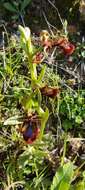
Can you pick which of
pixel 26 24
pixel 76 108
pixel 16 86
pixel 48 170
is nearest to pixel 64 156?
pixel 48 170

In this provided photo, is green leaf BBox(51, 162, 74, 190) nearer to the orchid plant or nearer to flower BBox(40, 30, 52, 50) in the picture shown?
the orchid plant

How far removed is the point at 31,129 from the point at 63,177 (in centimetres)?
33

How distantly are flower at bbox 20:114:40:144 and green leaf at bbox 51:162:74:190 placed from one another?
Answer: 247 millimetres

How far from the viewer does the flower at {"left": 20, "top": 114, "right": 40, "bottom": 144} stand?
2.53 m

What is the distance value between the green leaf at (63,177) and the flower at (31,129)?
247mm

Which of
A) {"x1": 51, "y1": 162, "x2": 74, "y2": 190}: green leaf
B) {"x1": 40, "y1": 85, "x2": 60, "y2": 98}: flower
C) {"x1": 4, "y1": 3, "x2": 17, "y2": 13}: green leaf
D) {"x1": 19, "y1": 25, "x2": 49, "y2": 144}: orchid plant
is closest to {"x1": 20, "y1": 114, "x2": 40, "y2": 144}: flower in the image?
{"x1": 19, "y1": 25, "x2": 49, "y2": 144}: orchid plant

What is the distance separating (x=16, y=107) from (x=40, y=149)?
0.93 feet

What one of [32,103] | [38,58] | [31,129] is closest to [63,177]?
[31,129]

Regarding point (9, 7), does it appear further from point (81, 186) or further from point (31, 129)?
point (81, 186)

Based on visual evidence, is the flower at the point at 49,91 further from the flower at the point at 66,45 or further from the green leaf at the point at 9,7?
the green leaf at the point at 9,7

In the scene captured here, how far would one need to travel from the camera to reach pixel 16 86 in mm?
2791

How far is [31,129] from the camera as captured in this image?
2539 millimetres

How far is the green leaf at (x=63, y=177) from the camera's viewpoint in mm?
2291

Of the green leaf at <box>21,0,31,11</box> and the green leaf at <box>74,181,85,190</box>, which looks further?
the green leaf at <box>21,0,31,11</box>
